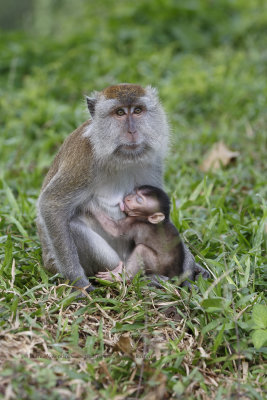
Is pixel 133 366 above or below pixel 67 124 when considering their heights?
below

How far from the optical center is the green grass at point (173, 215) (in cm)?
347

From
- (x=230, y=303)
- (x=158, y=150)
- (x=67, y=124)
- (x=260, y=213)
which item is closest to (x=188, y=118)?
(x=67, y=124)

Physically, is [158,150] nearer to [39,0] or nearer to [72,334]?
[72,334]

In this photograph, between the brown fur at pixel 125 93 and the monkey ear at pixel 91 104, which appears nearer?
the brown fur at pixel 125 93

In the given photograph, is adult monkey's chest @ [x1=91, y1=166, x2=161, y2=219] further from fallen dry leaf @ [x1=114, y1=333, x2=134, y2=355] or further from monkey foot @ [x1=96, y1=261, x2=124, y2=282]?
fallen dry leaf @ [x1=114, y1=333, x2=134, y2=355]

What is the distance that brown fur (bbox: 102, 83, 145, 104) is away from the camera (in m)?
4.66

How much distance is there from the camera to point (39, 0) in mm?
16328

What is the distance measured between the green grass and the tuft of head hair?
0.50 m

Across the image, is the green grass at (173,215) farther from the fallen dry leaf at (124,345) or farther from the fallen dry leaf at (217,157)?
the fallen dry leaf at (217,157)

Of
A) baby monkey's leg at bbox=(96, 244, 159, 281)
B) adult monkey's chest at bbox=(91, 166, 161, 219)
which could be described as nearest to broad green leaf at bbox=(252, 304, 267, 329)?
baby monkey's leg at bbox=(96, 244, 159, 281)

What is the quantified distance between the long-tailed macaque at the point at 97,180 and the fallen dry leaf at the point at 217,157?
7.24ft

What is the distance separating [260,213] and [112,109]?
208 cm

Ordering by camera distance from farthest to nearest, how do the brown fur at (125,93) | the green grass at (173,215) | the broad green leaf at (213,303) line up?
1. the brown fur at (125,93)
2. the broad green leaf at (213,303)
3. the green grass at (173,215)

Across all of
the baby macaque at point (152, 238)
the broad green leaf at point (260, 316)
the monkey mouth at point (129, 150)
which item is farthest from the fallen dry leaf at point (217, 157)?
the broad green leaf at point (260, 316)
